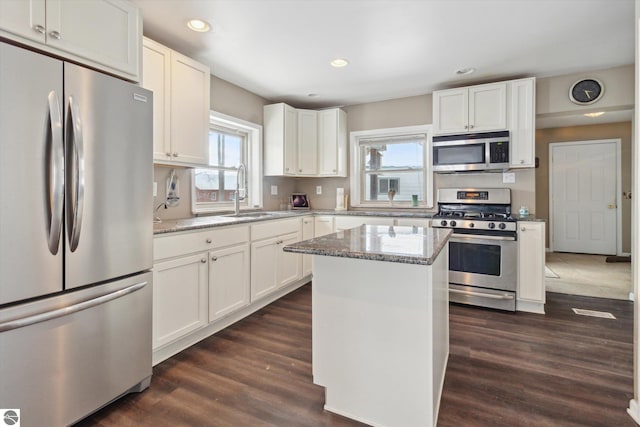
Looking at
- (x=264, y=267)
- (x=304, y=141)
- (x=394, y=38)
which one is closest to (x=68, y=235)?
(x=264, y=267)

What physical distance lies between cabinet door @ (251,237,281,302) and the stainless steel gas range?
1.74 meters

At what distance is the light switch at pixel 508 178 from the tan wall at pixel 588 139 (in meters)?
3.14

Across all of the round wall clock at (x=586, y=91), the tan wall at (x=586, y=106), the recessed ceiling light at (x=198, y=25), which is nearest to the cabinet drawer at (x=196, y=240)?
the recessed ceiling light at (x=198, y=25)

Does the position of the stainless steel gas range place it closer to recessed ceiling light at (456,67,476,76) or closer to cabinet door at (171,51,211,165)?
recessed ceiling light at (456,67,476,76)

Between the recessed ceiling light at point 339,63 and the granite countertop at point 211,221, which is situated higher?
the recessed ceiling light at point 339,63

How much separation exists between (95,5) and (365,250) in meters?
1.92

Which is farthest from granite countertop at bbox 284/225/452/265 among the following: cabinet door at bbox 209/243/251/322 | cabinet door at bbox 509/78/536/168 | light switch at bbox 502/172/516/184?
light switch at bbox 502/172/516/184

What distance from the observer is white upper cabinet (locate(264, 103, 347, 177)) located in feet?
13.0

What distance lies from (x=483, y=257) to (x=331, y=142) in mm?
2290

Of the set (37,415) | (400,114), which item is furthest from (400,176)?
(37,415)

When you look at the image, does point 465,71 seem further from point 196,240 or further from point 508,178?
point 196,240

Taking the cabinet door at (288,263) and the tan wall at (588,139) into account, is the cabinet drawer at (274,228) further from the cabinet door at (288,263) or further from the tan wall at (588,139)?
the tan wall at (588,139)

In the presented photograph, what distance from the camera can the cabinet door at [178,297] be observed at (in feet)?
6.83

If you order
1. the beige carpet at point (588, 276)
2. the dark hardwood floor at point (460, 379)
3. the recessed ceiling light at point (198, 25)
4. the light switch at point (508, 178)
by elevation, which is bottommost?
the dark hardwood floor at point (460, 379)
